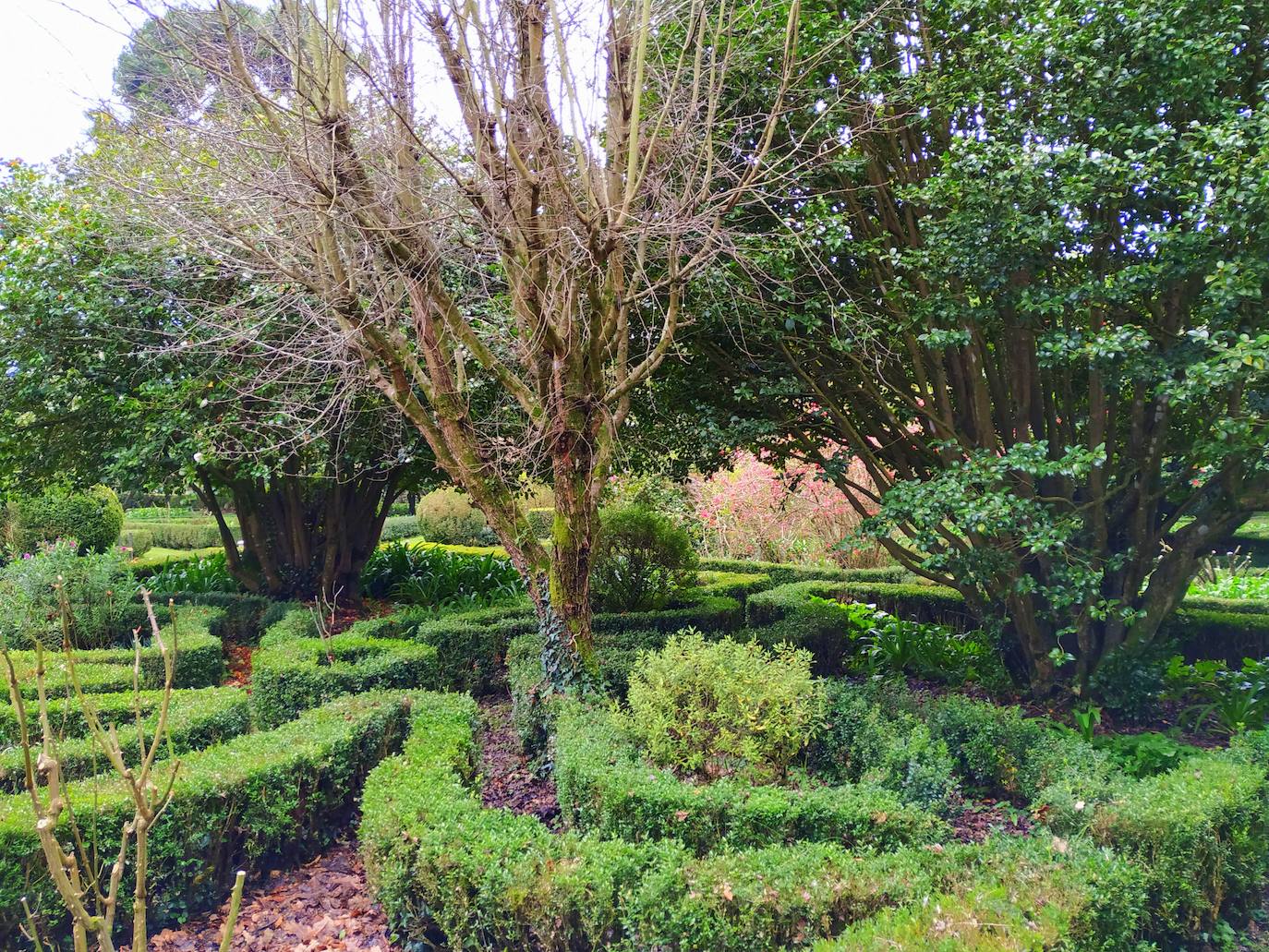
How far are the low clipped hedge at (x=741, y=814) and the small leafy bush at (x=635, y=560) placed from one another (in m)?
4.18

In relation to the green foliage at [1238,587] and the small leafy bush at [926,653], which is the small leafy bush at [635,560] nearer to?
the small leafy bush at [926,653]

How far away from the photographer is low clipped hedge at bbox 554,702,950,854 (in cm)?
351

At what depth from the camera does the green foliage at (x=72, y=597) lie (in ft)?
23.8

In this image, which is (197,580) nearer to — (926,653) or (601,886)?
(926,653)

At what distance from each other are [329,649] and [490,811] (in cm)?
345

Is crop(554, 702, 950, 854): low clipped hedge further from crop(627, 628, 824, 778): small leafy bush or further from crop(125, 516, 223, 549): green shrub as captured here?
crop(125, 516, 223, 549): green shrub

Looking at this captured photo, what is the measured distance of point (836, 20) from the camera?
18.1ft

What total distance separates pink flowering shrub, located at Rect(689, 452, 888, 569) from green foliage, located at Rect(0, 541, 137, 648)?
26.7 ft

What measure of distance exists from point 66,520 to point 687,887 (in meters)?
15.7

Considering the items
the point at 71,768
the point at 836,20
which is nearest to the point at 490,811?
the point at 71,768

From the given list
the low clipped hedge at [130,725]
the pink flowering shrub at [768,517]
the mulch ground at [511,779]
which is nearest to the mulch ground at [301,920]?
the mulch ground at [511,779]

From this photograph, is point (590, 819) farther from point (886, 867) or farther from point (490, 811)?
point (886, 867)

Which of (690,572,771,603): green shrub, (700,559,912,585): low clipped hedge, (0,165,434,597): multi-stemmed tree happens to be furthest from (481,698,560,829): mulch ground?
(700,559,912,585): low clipped hedge

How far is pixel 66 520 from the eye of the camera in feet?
48.4
